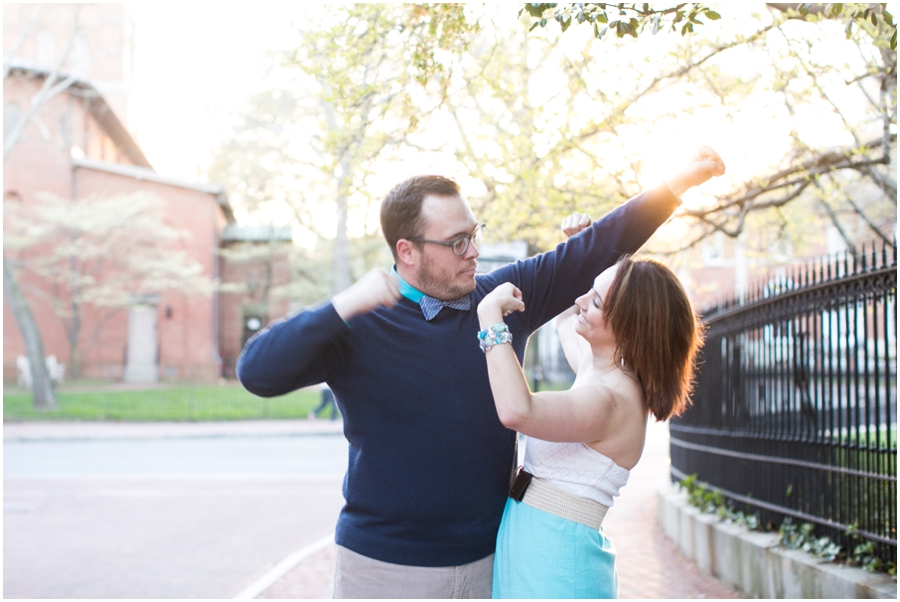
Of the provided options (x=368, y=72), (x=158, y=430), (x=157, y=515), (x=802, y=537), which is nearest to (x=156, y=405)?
(x=158, y=430)

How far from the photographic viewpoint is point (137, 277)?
29.9 m

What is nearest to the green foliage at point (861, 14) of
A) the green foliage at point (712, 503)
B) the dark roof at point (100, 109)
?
the green foliage at point (712, 503)

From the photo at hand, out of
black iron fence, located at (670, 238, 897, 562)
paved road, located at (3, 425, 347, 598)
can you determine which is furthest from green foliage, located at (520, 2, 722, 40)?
paved road, located at (3, 425, 347, 598)

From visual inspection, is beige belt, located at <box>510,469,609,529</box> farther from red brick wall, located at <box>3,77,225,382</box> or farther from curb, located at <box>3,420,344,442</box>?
red brick wall, located at <box>3,77,225,382</box>

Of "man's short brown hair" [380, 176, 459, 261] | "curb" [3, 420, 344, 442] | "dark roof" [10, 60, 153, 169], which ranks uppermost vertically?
"dark roof" [10, 60, 153, 169]

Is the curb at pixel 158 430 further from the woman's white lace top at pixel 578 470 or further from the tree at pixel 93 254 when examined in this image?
the woman's white lace top at pixel 578 470

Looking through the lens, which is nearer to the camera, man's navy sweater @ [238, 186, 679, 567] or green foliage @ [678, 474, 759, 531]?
man's navy sweater @ [238, 186, 679, 567]

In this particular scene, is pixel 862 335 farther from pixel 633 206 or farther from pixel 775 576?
pixel 633 206

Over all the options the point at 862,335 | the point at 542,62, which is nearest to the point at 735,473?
the point at 862,335

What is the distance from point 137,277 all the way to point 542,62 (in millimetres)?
24319

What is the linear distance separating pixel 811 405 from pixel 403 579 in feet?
13.4

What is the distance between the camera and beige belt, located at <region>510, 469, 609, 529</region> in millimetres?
2643

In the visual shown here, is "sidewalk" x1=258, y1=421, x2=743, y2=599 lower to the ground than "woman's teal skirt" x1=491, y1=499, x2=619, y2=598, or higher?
lower

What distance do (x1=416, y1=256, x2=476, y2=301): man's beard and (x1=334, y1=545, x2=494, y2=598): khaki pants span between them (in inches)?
32.4
